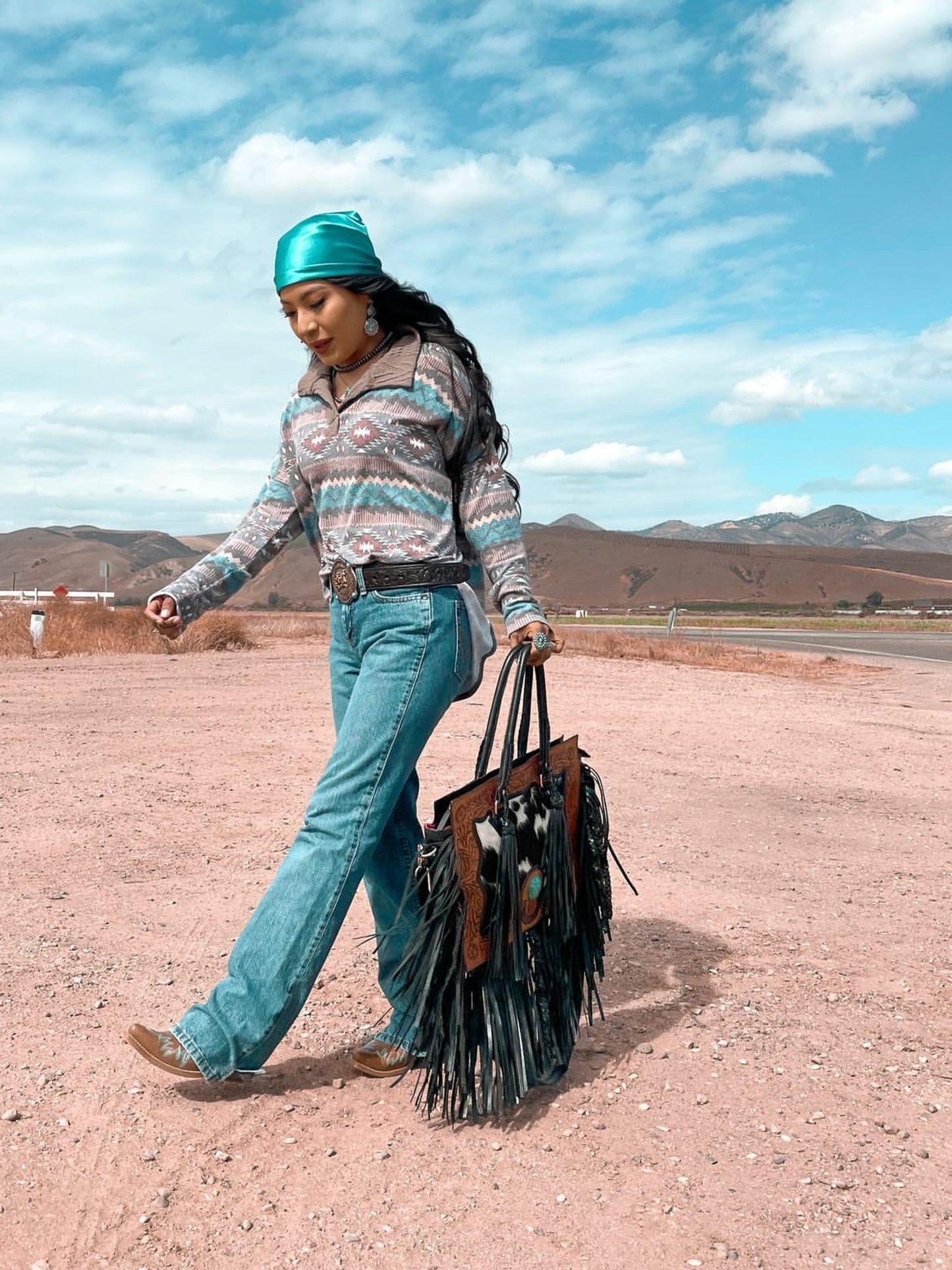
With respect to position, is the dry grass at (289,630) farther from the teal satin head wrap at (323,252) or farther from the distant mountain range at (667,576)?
the distant mountain range at (667,576)

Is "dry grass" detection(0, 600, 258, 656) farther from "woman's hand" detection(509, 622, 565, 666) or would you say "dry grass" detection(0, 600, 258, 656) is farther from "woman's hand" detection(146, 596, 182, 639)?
"woman's hand" detection(509, 622, 565, 666)

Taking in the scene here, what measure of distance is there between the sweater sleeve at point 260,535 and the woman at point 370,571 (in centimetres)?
15

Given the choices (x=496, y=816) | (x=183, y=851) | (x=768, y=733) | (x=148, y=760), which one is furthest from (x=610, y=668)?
(x=496, y=816)

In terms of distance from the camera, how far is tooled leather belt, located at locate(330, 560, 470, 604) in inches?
108

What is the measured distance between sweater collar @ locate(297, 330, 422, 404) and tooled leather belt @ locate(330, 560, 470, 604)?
41 cm

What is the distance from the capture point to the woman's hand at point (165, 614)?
2.98m

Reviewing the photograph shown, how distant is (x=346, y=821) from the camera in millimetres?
2734

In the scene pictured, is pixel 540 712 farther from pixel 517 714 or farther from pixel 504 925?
pixel 504 925

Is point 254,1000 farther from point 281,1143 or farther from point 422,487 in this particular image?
point 422,487

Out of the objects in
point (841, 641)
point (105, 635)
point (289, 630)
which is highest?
point (105, 635)

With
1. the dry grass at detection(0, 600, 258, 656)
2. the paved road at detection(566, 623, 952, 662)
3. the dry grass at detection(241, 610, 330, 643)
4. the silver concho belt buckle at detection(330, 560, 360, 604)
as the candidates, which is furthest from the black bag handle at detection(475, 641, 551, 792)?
the paved road at detection(566, 623, 952, 662)

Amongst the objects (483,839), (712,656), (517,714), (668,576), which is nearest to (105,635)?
(712,656)

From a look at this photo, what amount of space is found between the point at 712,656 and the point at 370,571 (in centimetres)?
1918

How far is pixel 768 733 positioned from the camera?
31.8ft
